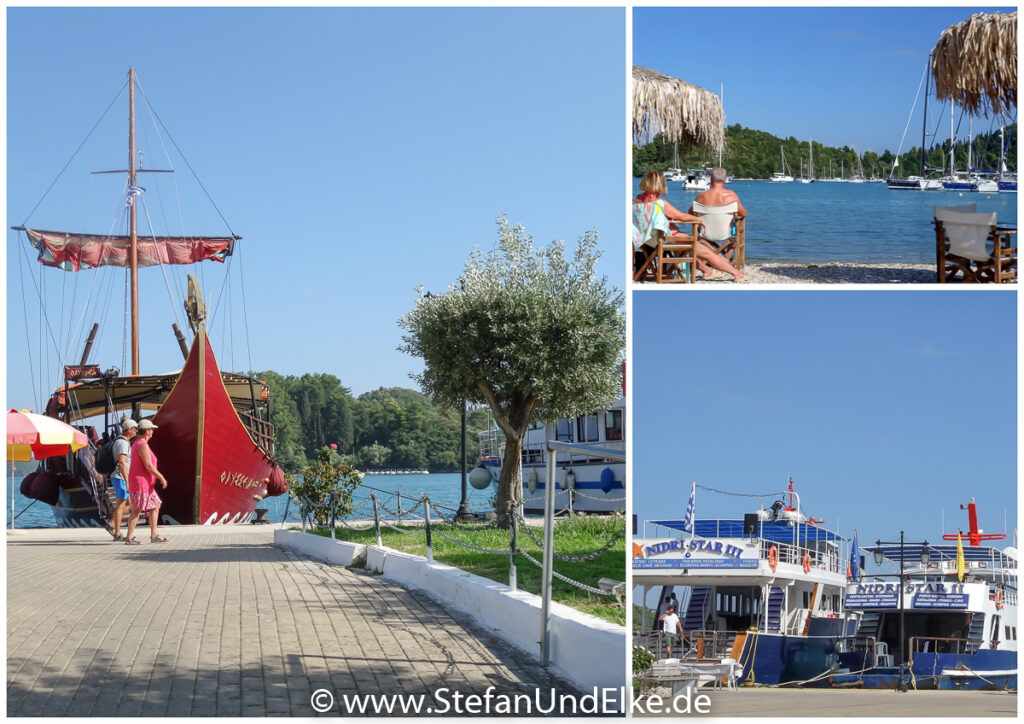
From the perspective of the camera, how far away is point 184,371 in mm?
24109

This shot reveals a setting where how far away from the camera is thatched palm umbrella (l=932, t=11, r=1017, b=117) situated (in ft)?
15.5

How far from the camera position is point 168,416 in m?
24.5

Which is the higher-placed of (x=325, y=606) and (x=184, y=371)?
(x=184, y=371)

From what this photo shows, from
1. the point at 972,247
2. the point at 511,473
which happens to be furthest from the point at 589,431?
the point at 972,247

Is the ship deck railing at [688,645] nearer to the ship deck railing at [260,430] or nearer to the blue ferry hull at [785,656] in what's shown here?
the blue ferry hull at [785,656]

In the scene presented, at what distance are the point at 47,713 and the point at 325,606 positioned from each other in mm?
3236

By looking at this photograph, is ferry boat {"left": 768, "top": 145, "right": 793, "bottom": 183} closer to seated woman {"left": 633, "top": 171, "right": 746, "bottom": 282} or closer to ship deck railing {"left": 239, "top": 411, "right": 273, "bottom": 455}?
seated woman {"left": 633, "top": 171, "right": 746, "bottom": 282}

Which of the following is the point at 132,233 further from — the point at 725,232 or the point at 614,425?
the point at 725,232

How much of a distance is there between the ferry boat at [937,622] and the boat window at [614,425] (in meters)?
16.3

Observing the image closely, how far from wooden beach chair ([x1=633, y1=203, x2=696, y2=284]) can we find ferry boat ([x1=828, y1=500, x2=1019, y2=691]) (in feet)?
18.5

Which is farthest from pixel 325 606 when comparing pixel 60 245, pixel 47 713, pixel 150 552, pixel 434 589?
pixel 60 245

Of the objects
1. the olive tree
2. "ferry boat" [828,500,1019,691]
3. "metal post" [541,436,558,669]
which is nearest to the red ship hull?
the olive tree

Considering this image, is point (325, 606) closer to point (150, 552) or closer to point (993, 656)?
point (150, 552)

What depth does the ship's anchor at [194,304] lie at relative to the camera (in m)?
27.6
